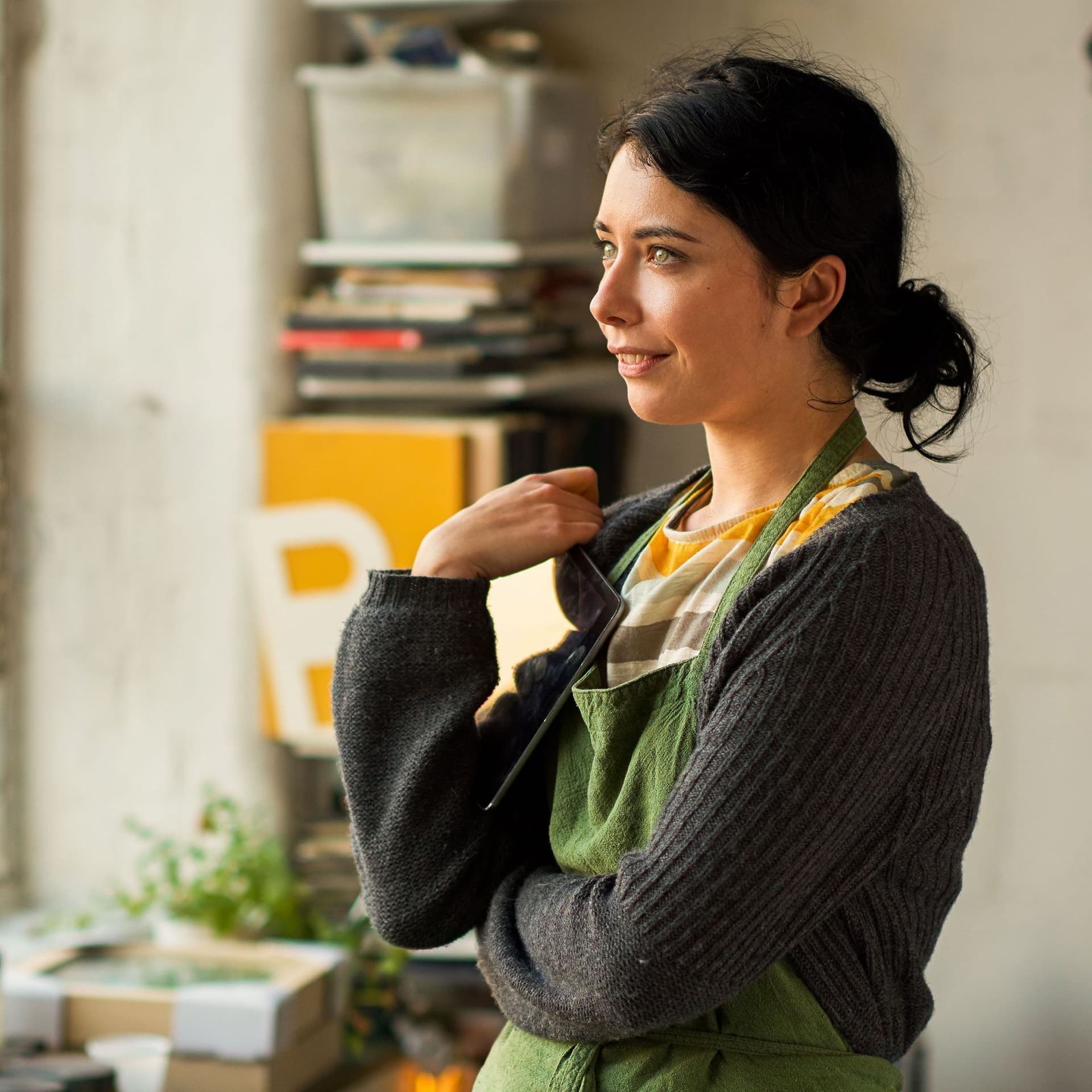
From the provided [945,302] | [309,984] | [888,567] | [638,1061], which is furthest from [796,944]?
[309,984]

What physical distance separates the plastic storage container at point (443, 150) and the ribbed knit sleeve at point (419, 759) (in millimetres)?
1468

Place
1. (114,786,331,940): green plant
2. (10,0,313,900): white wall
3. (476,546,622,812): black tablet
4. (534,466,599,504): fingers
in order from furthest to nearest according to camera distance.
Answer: (10,0,313,900): white wall
(114,786,331,940): green plant
(534,466,599,504): fingers
(476,546,622,812): black tablet

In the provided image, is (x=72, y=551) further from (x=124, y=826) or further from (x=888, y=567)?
(x=888, y=567)

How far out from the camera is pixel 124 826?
8.77 ft

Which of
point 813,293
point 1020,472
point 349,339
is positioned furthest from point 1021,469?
point 813,293

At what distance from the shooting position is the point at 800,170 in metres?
1.05

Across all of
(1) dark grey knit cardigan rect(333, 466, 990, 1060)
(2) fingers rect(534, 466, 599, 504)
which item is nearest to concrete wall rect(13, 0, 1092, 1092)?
(2) fingers rect(534, 466, 599, 504)

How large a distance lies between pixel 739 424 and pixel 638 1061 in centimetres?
48

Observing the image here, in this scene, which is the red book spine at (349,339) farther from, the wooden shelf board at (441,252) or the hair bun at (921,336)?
the hair bun at (921,336)

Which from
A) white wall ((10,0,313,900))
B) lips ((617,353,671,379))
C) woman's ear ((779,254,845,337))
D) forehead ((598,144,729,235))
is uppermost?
forehead ((598,144,729,235))

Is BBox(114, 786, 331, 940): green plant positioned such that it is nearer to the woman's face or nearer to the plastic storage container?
the plastic storage container

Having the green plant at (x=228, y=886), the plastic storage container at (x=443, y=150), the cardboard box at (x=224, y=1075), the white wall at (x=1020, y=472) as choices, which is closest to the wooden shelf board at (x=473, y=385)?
the plastic storage container at (x=443, y=150)

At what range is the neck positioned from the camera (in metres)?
1.14

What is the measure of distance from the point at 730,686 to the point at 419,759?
299mm
